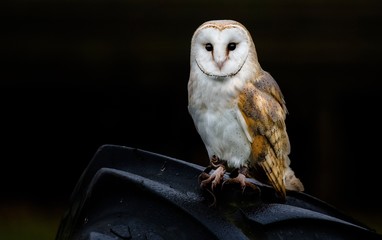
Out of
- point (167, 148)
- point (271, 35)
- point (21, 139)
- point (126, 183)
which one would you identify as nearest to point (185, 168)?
point (126, 183)

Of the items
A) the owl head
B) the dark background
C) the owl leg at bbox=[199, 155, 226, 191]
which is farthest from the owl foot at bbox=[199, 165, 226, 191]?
the dark background

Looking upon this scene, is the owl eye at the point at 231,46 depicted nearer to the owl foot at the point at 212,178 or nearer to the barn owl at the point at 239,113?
the barn owl at the point at 239,113

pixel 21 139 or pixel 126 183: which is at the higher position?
pixel 126 183

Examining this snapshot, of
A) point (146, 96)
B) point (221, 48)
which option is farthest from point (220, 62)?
point (146, 96)

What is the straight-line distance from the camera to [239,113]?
5.35ft

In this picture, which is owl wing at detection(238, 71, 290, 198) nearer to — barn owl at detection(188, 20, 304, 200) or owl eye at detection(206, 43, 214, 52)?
barn owl at detection(188, 20, 304, 200)

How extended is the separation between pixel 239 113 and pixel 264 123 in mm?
47

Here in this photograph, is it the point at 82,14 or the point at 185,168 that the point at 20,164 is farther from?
the point at 185,168

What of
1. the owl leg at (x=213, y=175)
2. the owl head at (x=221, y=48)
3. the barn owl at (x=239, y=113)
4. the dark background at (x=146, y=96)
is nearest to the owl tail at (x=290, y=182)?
the barn owl at (x=239, y=113)

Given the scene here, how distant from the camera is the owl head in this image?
1526mm

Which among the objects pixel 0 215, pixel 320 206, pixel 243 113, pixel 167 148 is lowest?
pixel 0 215

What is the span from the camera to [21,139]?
3697mm

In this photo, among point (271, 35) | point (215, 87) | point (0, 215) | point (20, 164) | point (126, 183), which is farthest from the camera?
point (20, 164)

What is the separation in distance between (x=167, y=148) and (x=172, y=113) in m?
0.12
